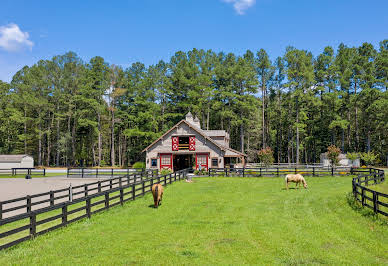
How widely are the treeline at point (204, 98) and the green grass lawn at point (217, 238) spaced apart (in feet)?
140

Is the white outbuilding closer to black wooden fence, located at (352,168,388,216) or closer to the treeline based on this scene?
the treeline

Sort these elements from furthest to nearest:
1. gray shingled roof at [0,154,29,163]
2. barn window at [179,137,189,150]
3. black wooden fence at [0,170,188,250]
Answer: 1. gray shingled roof at [0,154,29,163]
2. barn window at [179,137,189,150]
3. black wooden fence at [0,170,188,250]

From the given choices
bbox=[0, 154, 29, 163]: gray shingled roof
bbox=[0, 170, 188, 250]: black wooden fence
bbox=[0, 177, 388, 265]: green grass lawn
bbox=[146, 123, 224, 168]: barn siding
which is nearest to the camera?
bbox=[0, 177, 388, 265]: green grass lawn

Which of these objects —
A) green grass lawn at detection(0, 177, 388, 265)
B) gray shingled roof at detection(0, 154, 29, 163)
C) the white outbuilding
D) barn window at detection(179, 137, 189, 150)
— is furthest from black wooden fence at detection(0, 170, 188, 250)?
gray shingled roof at detection(0, 154, 29, 163)

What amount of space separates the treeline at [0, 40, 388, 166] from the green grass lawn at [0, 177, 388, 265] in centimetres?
4256

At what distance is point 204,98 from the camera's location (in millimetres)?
57562

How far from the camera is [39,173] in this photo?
37844 mm

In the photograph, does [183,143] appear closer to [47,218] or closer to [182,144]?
[182,144]

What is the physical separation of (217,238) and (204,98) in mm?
49938

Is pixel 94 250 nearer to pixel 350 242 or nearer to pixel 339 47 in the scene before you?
pixel 350 242

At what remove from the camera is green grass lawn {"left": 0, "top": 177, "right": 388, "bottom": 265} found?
7.16 meters

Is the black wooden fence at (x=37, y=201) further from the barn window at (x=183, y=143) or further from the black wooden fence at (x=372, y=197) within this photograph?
the barn window at (x=183, y=143)

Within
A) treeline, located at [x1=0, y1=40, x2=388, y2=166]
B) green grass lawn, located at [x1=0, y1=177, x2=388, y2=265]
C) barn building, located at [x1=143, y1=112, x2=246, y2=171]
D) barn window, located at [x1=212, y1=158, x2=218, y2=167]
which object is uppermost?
treeline, located at [x1=0, y1=40, x2=388, y2=166]

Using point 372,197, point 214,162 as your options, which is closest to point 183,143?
point 214,162
